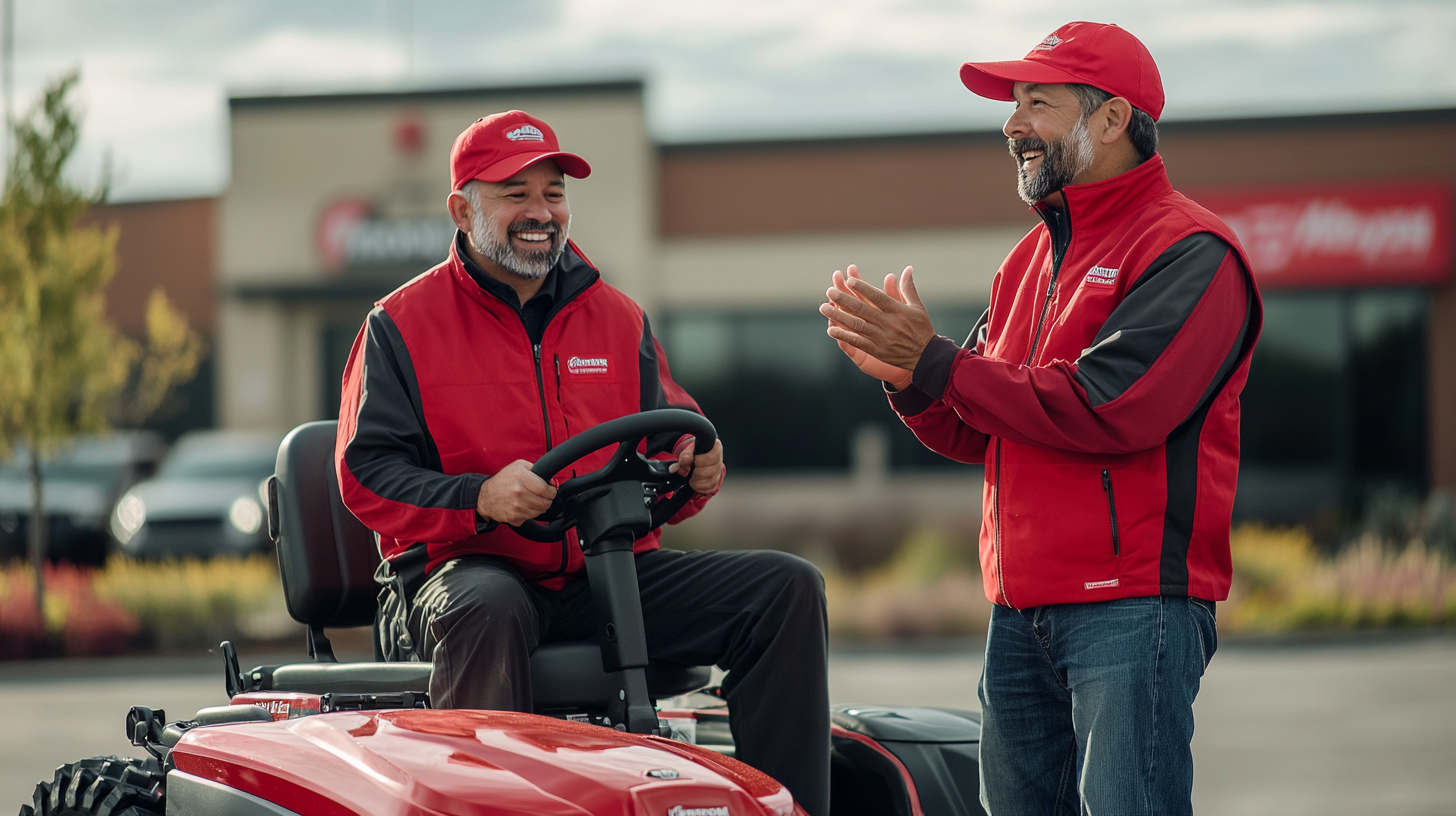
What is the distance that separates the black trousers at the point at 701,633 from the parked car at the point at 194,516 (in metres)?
12.2

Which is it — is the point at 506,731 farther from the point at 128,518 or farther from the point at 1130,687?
the point at 128,518

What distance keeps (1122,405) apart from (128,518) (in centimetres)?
1473

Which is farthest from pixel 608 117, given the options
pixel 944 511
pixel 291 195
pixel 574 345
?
pixel 574 345

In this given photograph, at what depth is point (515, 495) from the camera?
9.59ft

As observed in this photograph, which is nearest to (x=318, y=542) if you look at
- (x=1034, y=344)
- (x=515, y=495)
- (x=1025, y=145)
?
(x=515, y=495)

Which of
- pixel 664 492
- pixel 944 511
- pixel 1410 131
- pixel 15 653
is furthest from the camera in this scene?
pixel 1410 131

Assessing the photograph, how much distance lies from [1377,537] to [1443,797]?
33.4 feet

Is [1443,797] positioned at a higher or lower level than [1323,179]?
lower

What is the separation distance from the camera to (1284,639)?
A: 12477mm

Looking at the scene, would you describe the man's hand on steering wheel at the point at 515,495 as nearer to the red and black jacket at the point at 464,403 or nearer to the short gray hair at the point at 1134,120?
the red and black jacket at the point at 464,403

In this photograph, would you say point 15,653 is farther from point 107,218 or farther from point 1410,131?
point 1410,131

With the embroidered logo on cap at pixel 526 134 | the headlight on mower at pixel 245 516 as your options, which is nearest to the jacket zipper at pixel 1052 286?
the embroidered logo on cap at pixel 526 134

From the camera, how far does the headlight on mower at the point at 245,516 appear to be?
15.2 meters

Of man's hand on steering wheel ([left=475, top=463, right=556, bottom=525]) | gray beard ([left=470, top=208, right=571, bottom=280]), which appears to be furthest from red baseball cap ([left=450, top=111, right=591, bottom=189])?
man's hand on steering wheel ([left=475, top=463, right=556, bottom=525])
